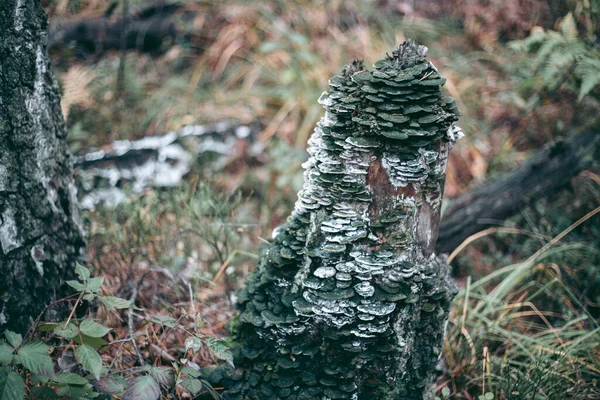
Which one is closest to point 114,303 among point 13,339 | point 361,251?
point 13,339

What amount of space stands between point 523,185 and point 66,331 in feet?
10.4

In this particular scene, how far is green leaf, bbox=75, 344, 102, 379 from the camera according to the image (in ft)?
4.87

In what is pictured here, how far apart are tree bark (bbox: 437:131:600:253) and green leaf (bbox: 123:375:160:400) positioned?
2.26 metres

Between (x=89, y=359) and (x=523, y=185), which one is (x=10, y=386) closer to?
(x=89, y=359)

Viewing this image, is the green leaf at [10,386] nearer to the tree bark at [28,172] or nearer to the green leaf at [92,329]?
the green leaf at [92,329]

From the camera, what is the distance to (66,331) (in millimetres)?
1613

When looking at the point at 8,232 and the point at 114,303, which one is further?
the point at 8,232

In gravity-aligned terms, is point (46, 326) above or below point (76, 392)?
above

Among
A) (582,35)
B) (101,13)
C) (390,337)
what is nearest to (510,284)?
(390,337)

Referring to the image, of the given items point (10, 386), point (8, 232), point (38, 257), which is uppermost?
point (8, 232)

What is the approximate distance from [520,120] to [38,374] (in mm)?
4442

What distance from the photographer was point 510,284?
2828mm

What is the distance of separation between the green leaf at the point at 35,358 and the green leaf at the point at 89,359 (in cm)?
9

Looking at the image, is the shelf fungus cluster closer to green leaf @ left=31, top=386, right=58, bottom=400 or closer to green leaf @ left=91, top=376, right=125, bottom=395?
green leaf @ left=91, top=376, right=125, bottom=395
